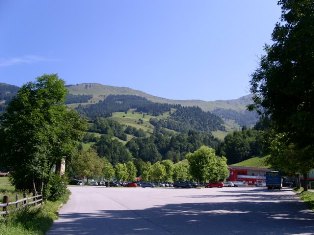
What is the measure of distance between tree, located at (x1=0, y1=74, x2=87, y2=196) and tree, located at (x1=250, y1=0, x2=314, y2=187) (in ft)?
42.6

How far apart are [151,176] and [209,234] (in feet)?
456

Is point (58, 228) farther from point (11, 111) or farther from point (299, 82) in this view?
point (299, 82)

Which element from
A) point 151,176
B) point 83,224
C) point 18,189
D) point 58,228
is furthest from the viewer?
point 151,176

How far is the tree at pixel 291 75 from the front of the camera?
20281 mm

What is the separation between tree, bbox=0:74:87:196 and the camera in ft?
84.3

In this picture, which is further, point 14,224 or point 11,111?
point 11,111

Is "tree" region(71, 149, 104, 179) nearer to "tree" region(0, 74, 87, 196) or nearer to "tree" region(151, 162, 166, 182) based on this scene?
"tree" region(151, 162, 166, 182)

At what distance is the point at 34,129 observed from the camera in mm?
25906

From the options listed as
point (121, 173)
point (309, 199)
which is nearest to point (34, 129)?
point (309, 199)

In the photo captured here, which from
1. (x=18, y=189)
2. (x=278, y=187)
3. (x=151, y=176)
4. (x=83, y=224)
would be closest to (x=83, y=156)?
(x=151, y=176)

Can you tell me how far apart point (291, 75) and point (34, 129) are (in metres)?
15.2

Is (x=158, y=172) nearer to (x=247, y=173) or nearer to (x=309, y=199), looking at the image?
(x=247, y=173)

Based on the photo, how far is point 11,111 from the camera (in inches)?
1058

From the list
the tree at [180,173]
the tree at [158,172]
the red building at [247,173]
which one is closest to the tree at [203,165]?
the tree at [158,172]
